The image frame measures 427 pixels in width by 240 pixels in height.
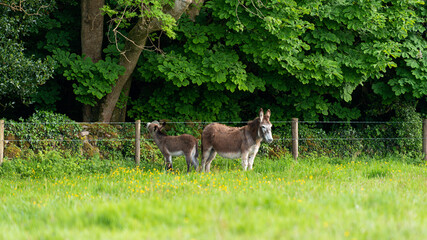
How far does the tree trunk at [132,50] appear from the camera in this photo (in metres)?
15.0

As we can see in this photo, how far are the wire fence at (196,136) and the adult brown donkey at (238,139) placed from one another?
214 centimetres

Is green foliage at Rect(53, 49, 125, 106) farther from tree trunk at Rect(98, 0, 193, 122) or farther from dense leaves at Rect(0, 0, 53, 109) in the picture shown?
dense leaves at Rect(0, 0, 53, 109)

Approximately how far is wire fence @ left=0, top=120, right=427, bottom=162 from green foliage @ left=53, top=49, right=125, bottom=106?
1.11 metres

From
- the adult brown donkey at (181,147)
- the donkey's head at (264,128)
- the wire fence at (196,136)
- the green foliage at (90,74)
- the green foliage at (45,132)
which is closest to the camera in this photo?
A: the donkey's head at (264,128)

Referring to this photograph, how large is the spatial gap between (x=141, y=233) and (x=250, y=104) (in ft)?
45.7

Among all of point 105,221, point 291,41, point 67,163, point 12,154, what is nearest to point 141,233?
point 105,221

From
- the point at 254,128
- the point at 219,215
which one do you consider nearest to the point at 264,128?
the point at 254,128

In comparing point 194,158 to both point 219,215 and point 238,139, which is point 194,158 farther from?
point 219,215

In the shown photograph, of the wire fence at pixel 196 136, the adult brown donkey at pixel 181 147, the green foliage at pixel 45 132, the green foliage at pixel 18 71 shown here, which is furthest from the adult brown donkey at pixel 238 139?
the green foliage at pixel 18 71

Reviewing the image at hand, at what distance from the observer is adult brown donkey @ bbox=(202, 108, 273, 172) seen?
40.6ft

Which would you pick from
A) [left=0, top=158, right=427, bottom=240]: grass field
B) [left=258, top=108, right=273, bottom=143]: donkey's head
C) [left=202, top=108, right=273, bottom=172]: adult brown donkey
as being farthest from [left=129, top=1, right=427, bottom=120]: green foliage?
[left=0, top=158, right=427, bottom=240]: grass field

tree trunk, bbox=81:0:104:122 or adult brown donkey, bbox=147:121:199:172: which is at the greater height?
tree trunk, bbox=81:0:104:122

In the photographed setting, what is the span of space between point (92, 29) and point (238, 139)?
7524 mm

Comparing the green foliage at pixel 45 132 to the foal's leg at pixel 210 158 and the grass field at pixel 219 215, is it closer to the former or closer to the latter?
the foal's leg at pixel 210 158
